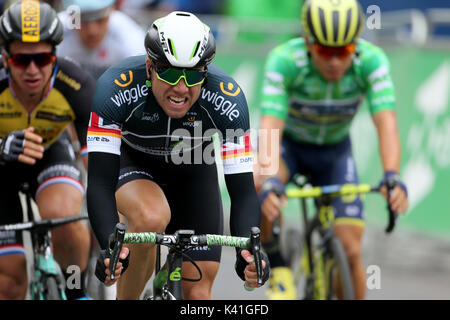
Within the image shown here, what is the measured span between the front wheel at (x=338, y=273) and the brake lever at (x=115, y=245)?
252cm

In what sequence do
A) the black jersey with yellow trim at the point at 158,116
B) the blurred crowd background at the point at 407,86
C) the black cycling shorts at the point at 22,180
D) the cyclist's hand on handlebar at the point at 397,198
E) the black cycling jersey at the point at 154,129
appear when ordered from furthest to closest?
the blurred crowd background at the point at 407,86 < the cyclist's hand on handlebar at the point at 397,198 < the black cycling shorts at the point at 22,180 < the black jersey with yellow trim at the point at 158,116 < the black cycling jersey at the point at 154,129

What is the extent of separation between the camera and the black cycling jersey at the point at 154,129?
17.5ft

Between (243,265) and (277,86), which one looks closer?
(243,265)

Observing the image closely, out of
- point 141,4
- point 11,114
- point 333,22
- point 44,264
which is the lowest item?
point 44,264

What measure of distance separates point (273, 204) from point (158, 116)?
1.42 m

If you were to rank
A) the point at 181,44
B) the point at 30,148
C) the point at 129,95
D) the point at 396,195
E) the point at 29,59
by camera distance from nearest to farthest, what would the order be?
the point at 181,44 → the point at 129,95 → the point at 30,148 → the point at 29,59 → the point at 396,195

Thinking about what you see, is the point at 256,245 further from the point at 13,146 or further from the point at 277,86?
the point at 277,86

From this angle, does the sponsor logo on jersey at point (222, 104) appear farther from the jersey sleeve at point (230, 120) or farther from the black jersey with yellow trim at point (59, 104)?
the black jersey with yellow trim at point (59, 104)

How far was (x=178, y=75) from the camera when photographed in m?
5.22

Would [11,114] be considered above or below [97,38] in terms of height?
below

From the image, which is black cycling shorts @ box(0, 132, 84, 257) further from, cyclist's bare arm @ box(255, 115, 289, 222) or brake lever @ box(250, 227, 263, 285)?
brake lever @ box(250, 227, 263, 285)

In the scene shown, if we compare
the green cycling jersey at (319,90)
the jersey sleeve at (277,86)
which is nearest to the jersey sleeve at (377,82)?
the green cycling jersey at (319,90)

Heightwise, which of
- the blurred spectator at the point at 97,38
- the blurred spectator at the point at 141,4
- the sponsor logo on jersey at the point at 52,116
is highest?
the blurred spectator at the point at 141,4

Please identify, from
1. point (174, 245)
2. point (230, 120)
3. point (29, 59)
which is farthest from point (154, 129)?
point (29, 59)
